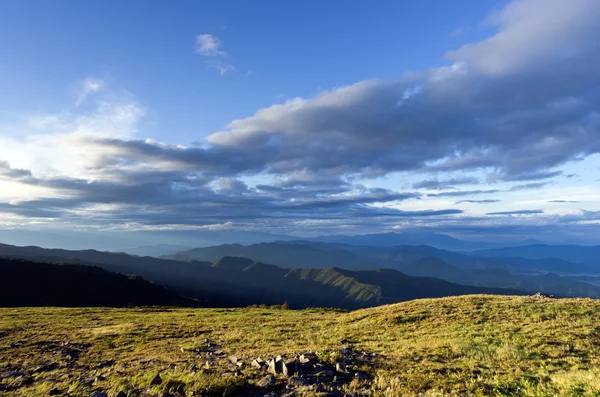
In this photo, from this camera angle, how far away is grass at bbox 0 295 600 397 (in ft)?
39.1

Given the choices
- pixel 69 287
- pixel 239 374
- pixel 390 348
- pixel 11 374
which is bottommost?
pixel 69 287

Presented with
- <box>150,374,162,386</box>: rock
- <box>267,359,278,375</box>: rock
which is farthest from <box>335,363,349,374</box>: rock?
<box>150,374,162,386</box>: rock

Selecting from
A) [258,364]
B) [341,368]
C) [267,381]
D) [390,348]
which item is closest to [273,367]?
[258,364]

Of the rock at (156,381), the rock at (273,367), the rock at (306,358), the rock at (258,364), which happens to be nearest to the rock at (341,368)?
the rock at (306,358)

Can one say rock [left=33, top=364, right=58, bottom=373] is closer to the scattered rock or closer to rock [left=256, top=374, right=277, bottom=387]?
the scattered rock

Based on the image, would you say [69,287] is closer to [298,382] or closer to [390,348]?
[390,348]

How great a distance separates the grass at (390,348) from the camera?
11.9 metres

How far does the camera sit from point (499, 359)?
15.6 meters

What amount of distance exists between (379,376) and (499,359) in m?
7.04

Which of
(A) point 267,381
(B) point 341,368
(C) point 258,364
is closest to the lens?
(A) point 267,381

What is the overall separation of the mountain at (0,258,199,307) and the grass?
365 ft

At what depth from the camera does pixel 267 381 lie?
1222 centimetres

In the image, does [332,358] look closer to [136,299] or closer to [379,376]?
[379,376]

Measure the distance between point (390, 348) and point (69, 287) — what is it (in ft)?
548
